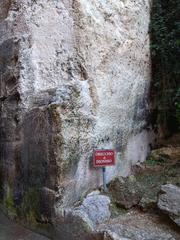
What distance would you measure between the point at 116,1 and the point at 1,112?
8.13 ft

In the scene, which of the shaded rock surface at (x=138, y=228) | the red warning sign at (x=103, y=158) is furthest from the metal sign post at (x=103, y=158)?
the shaded rock surface at (x=138, y=228)

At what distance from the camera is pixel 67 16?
15.5ft

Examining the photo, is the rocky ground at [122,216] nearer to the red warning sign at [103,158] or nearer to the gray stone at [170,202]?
the gray stone at [170,202]

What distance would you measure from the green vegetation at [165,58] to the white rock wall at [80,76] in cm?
76

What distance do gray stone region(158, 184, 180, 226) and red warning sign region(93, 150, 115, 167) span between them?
0.77 m

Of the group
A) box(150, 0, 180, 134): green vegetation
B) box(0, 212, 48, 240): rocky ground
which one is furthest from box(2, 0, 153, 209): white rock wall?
box(150, 0, 180, 134): green vegetation

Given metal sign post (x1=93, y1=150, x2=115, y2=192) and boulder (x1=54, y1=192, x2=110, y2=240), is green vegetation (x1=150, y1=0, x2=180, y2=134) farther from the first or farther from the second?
boulder (x1=54, y1=192, x2=110, y2=240)

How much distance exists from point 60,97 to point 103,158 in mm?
970

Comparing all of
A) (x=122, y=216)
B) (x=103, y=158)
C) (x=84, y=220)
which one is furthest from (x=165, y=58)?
(x=84, y=220)

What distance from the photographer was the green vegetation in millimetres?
5730

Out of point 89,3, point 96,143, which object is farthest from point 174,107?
point 89,3

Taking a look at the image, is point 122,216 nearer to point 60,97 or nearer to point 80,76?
point 60,97

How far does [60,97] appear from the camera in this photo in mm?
4227

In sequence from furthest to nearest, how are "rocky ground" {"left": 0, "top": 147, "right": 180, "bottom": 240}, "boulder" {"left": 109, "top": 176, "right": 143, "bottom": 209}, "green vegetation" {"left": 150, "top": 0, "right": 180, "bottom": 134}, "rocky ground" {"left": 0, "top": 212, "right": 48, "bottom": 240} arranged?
"green vegetation" {"left": 150, "top": 0, "right": 180, "bottom": 134}, "boulder" {"left": 109, "top": 176, "right": 143, "bottom": 209}, "rocky ground" {"left": 0, "top": 212, "right": 48, "bottom": 240}, "rocky ground" {"left": 0, "top": 147, "right": 180, "bottom": 240}
